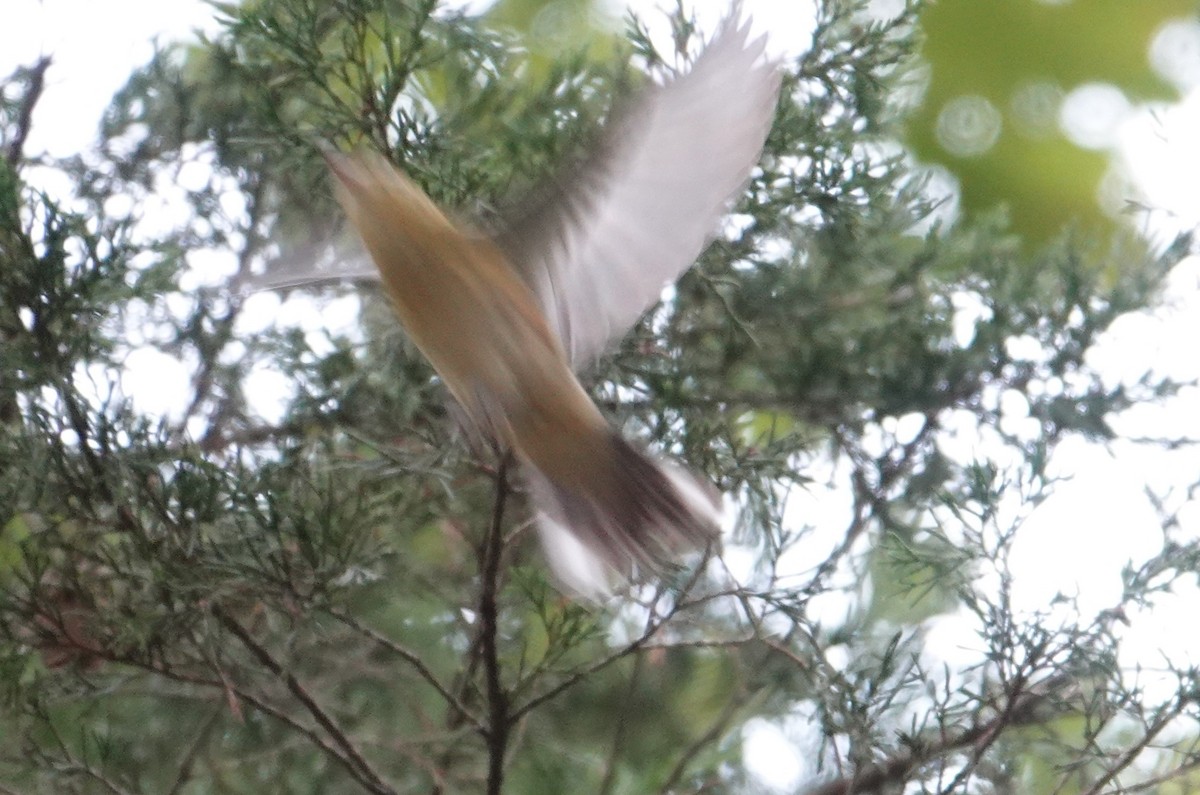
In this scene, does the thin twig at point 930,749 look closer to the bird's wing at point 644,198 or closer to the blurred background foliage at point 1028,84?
the bird's wing at point 644,198

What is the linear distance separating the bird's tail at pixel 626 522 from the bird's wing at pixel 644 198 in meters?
0.11

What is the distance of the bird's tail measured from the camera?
1.06 meters

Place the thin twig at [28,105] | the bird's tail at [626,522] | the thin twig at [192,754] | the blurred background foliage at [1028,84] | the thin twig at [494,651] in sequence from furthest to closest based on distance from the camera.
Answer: the blurred background foliage at [1028,84] < the thin twig at [28,105] < the thin twig at [192,754] < the bird's tail at [626,522] < the thin twig at [494,651]

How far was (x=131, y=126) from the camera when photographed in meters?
1.47

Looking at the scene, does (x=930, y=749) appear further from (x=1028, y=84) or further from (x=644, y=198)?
(x=1028, y=84)

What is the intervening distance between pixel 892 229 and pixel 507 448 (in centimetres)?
52

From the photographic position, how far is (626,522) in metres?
1.12

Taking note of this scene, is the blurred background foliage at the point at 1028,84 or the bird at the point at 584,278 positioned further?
the blurred background foliage at the point at 1028,84

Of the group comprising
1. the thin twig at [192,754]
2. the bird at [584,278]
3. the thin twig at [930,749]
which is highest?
the bird at [584,278]

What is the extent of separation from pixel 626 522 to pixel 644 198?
10.6 inches

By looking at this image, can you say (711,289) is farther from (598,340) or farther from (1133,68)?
(1133,68)

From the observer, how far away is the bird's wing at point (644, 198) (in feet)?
3.54

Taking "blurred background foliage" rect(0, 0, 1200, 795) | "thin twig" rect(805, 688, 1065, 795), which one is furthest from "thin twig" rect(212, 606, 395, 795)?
"thin twig" rect(805, 688, 1065, 795)

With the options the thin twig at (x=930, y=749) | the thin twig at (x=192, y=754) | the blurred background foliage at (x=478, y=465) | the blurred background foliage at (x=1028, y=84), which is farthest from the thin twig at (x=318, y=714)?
the blurred background foliage at (x=1028, y=84)
